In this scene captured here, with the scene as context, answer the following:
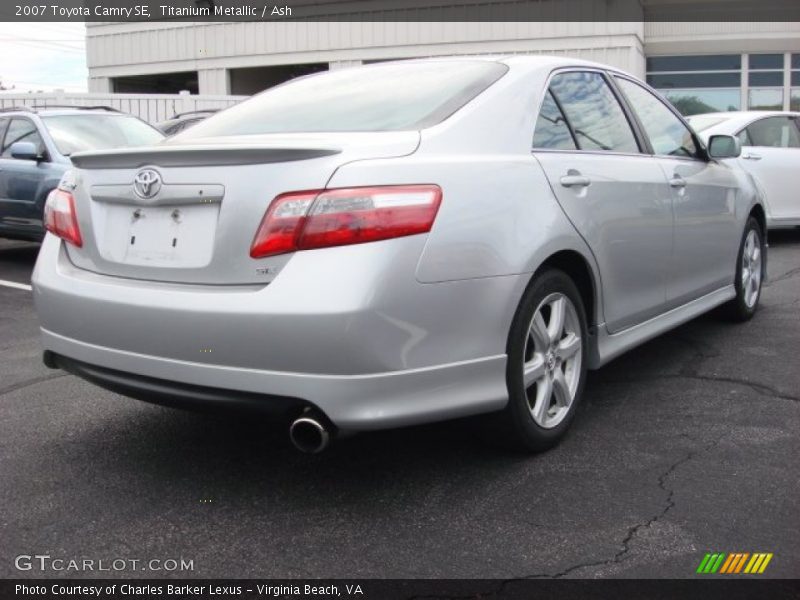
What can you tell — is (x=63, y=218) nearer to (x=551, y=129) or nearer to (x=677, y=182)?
(x=551, y=129)

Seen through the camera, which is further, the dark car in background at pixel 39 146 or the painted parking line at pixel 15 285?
the dark car in background at pixel 39 146

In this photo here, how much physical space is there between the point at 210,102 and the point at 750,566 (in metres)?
18.3

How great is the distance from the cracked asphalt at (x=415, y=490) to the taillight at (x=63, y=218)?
867 mm

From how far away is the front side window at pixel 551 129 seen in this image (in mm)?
3506

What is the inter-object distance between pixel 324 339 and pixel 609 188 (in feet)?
5.53

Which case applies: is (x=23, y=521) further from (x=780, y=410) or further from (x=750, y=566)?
(x=780, y=410)

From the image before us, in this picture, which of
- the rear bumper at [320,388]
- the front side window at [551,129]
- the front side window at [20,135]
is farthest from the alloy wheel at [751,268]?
the front side window at [20,135]

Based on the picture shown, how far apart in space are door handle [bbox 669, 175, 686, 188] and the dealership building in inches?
664

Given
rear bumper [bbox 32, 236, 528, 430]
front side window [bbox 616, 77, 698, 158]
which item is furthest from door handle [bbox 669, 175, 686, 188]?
rear bumper [bbox 32, 236, 528, 430]

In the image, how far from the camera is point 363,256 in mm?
2668

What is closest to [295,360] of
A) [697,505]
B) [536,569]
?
[536,569]

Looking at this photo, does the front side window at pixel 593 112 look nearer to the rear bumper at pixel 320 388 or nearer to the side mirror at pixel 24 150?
the rear bumper at pixel 320 388

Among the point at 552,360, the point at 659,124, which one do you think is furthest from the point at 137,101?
the point at 552,360
